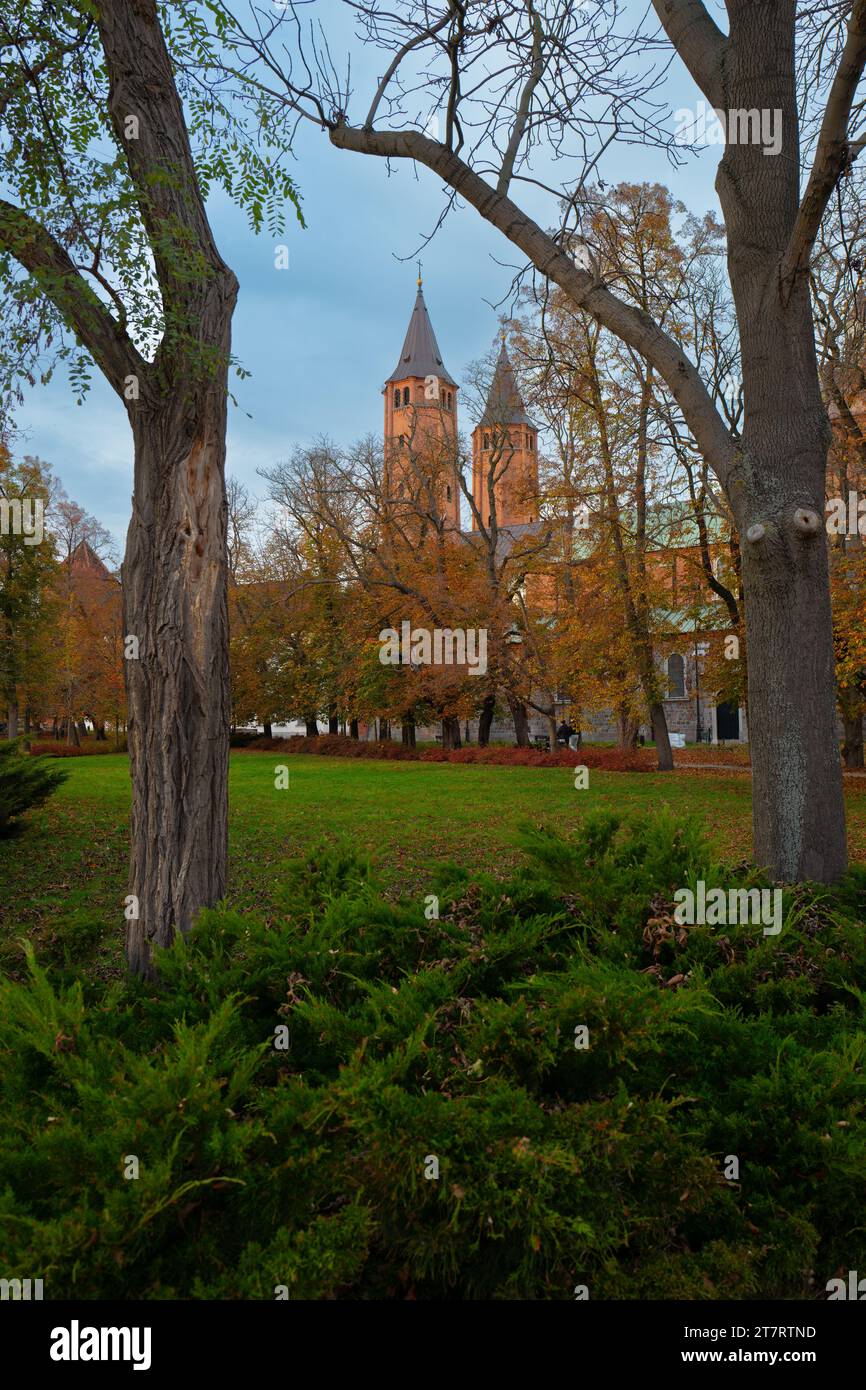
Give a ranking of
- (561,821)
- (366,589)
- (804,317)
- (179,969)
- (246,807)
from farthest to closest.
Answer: (366,589)
(246,807)
(561,821)
(804,317)
(179,969)

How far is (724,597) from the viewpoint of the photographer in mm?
19406

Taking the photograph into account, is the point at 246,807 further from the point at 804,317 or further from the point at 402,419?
the point at 402,419

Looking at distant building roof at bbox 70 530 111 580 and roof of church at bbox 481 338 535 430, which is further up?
roof of church at bbox 481 338 535 430

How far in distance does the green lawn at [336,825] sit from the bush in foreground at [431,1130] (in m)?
0.85

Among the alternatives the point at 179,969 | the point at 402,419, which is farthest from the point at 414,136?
the point at 402,419

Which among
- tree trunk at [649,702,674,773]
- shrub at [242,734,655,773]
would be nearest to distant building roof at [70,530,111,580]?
shrub at [242,734,655,773]

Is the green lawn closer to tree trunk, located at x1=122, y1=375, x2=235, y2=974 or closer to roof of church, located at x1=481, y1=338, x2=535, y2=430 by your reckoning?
tree trunk, located at x1=122, y1=375, x2=235, y2=974

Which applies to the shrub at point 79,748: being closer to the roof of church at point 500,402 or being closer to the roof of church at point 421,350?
the roof of church at point 500,402

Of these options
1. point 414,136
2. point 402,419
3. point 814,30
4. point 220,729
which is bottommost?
point 220,729

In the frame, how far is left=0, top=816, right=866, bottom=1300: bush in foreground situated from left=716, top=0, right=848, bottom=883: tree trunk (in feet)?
8.99

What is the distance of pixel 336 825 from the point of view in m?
8.34

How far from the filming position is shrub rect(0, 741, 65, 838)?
422 inches
